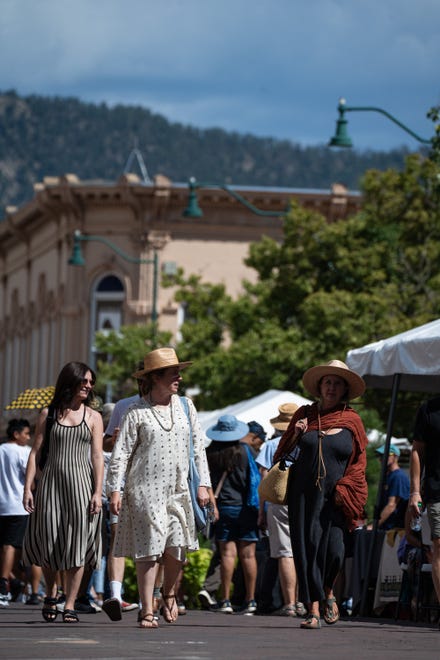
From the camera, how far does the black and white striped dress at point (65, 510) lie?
12.0 meters

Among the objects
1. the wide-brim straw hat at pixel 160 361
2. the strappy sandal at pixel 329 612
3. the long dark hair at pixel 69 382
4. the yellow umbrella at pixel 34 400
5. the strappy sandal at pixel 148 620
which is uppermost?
the yellow umbrella at pixel 34 400

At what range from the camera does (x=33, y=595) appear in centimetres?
1727

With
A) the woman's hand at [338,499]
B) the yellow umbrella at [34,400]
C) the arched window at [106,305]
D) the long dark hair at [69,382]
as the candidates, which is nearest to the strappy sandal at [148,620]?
the woman's hand at [338,499]

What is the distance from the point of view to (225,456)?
16.2 metres

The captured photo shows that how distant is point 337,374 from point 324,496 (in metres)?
0.85

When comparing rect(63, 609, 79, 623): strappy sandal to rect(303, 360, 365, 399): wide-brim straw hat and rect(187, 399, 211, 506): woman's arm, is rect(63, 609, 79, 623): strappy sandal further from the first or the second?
rect(303, 360, 365, 399): wide-brim straw hat

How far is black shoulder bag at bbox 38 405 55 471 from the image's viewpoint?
1221 centimetres

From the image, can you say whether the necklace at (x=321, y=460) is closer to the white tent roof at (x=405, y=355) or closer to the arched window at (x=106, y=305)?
the white tent roof at (x=405, y=355)

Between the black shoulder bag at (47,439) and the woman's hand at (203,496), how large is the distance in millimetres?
1098

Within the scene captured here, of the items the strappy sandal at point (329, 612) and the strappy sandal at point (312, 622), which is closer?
the strappy sandal at point (329, 612)

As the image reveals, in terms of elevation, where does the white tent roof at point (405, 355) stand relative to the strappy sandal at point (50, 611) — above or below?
above

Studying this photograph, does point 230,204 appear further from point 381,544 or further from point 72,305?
point 381,544

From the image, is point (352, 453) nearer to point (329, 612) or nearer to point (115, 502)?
point (329, 612)

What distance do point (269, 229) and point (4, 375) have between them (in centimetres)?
1762
